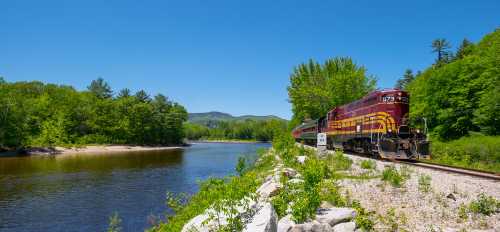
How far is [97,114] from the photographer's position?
99.7 metres

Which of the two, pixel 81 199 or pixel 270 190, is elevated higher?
pixel 270 190

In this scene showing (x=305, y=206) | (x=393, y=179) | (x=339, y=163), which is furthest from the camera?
(x=339, y=163)

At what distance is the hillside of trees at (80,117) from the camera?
66.7 m

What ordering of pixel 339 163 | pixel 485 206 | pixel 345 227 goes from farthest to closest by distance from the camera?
pixel 339 163
pixel 485 206
pixel 345 227

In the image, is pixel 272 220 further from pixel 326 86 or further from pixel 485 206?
pixel 326 86

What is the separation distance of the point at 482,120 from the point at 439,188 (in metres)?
31.2

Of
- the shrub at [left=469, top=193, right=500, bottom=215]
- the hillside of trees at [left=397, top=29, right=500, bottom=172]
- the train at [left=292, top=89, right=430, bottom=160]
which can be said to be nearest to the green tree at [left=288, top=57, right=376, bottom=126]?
the hillside of trees at [left=397, top=29, right=500, bottom=172]

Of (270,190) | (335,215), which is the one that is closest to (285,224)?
(335,215)

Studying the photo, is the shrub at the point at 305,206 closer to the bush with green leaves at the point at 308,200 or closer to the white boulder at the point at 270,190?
the bush with green leaves at the point at 308,200

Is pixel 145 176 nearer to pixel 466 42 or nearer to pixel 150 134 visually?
pixel 150 134

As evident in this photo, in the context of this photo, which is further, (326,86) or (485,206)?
(326,86)

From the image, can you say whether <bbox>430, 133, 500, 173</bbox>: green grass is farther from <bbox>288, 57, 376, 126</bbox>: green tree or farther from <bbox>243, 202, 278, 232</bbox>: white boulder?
<bbox>288, 57, 376, 126</bbox>: green tree

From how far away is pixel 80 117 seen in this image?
94.3 meters

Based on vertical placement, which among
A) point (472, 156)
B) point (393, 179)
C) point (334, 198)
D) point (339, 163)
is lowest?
point (334, 198)
